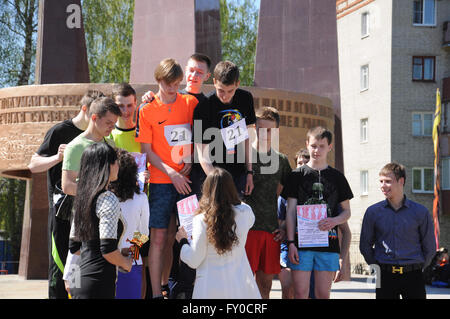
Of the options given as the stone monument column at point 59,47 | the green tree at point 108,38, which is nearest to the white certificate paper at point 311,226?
the stone monument column at point 59,47

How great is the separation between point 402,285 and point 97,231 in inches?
106

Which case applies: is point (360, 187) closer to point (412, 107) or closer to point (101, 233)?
point (412, 107)

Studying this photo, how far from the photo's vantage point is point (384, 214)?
220 inches

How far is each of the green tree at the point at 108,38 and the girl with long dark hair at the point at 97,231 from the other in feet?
71.4

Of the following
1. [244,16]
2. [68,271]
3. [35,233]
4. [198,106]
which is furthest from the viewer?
[244,16]

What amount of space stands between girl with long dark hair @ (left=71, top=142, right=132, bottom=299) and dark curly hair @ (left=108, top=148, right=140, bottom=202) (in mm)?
824

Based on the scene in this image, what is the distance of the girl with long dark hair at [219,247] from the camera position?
14.4 feet

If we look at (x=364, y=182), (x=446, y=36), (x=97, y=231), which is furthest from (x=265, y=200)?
(x=446, y=36)

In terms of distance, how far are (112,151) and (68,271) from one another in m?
1.10

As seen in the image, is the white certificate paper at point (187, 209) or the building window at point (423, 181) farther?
the building window at point (423, 181)

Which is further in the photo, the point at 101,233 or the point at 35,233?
the point at 35,233

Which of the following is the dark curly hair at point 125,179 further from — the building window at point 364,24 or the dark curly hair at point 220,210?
the building window at point 364,24

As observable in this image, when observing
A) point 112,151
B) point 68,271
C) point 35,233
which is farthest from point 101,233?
point 35,233

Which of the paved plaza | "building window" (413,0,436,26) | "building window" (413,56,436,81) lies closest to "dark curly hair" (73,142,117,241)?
the paved plaza
